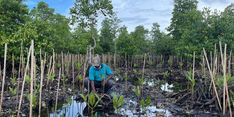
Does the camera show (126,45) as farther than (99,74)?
Yes

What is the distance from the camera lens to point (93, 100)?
26.7 ft

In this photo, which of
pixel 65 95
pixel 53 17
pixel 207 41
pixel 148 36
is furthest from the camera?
pixel 148 36

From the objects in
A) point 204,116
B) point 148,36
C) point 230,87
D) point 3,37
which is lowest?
point 204,116

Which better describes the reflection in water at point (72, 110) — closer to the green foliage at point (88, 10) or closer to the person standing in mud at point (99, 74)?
the person standing in mud at point (99, 74)

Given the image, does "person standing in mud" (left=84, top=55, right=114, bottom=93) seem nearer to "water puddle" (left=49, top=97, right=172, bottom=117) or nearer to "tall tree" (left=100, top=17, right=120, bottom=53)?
"water puddle" (left=49, top=97, right=172, bottom=117)

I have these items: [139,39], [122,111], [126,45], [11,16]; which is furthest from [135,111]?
[139,39]

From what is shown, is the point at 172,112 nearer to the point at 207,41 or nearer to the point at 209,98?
the point at 209,98

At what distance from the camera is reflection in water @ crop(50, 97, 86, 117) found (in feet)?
26.3

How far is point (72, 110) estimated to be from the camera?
8.59m

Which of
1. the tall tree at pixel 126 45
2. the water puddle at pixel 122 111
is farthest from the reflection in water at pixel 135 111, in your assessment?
the tall tree at pixel 126 45

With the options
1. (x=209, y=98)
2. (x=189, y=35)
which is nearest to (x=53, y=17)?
(x=189, y=35)

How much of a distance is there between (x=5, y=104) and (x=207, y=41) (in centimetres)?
1659

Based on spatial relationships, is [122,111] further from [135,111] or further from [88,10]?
[88,10]

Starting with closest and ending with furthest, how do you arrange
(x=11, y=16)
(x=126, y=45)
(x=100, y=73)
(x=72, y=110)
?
(x=72, y=110) → (x=100, y=73) → (x=11, y=16) → (x=126, y=45)
